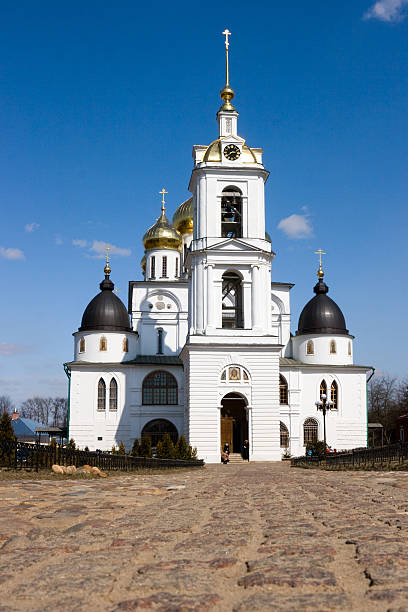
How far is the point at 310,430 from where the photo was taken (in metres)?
40.8

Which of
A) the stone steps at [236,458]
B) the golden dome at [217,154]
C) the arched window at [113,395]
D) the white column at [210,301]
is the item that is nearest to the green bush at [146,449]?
the stone steps at [236,458]

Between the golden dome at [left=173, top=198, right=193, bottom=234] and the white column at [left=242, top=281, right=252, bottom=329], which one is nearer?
the white column at [left=242, top=281, right=252, bottom=329]

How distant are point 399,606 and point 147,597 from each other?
4.31 feet

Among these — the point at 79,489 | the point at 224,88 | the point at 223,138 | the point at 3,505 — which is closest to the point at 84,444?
the point at 223,138

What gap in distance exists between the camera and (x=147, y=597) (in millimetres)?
3562

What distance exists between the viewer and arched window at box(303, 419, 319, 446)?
40.5 metres

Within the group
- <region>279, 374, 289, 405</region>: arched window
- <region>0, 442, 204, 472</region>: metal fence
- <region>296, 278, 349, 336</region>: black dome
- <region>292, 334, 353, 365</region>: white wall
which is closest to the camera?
<region>0, 442, 204, 472</region>: metal fence

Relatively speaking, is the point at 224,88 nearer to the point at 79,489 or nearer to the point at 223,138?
the point at 223,138

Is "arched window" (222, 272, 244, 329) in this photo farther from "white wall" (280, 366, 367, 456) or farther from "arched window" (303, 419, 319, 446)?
"arched window" (303, 419, 319, 446)

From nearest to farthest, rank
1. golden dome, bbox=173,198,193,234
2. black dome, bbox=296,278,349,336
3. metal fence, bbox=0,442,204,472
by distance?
1. metal fence, bbox=0,442,204,472
2. black dome, bbox=296,278,349,336
3. golden dome, bbox=173,198,193,234

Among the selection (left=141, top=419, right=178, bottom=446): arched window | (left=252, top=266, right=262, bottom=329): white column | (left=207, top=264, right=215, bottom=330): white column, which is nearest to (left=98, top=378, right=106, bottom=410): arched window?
(left=141, top=419, right=178, bottom=446): arched window

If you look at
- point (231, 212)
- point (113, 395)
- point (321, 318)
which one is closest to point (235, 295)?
point (231, 212)

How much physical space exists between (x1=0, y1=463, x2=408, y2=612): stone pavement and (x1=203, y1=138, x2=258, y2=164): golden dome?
94.3ft

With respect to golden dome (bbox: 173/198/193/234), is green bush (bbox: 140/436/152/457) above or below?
below
